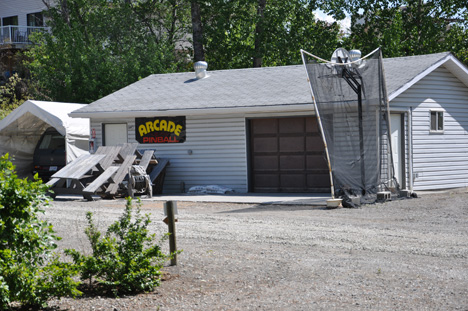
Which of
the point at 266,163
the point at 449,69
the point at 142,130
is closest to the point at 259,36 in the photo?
the point at 142,130

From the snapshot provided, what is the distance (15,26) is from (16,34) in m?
1.05

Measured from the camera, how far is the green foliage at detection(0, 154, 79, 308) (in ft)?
17.1

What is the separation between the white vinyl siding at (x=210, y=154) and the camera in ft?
62.2

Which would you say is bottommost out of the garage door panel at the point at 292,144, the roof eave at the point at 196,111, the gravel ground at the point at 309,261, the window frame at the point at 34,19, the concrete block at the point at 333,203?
the gravel ground at the point at 309,261

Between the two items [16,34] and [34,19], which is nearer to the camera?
[16,34]

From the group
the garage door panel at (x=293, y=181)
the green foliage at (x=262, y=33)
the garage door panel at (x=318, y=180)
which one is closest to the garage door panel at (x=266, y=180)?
the garage door panel at (x=293, y=181)

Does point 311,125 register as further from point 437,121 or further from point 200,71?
point 200,71

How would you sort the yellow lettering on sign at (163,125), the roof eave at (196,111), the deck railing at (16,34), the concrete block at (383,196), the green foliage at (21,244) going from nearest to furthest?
the green foliage at (21,244) → the concrete block at (383,196) → the roof eave at (196,111) → the yellow lettering on sign at (163,125) → the deck railing at (16,34)

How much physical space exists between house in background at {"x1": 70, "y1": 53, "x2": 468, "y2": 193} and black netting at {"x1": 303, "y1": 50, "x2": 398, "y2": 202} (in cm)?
163

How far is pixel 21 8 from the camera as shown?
3922cm

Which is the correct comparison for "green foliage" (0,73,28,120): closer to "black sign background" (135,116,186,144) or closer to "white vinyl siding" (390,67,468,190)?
"black sign background" (135,116,186,144)

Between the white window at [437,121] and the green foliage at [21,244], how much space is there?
15614 mm

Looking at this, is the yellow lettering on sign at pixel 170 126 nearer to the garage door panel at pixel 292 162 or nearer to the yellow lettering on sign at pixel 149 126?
the yellow lettering on sign at pixel 149 126

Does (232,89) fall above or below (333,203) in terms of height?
above
